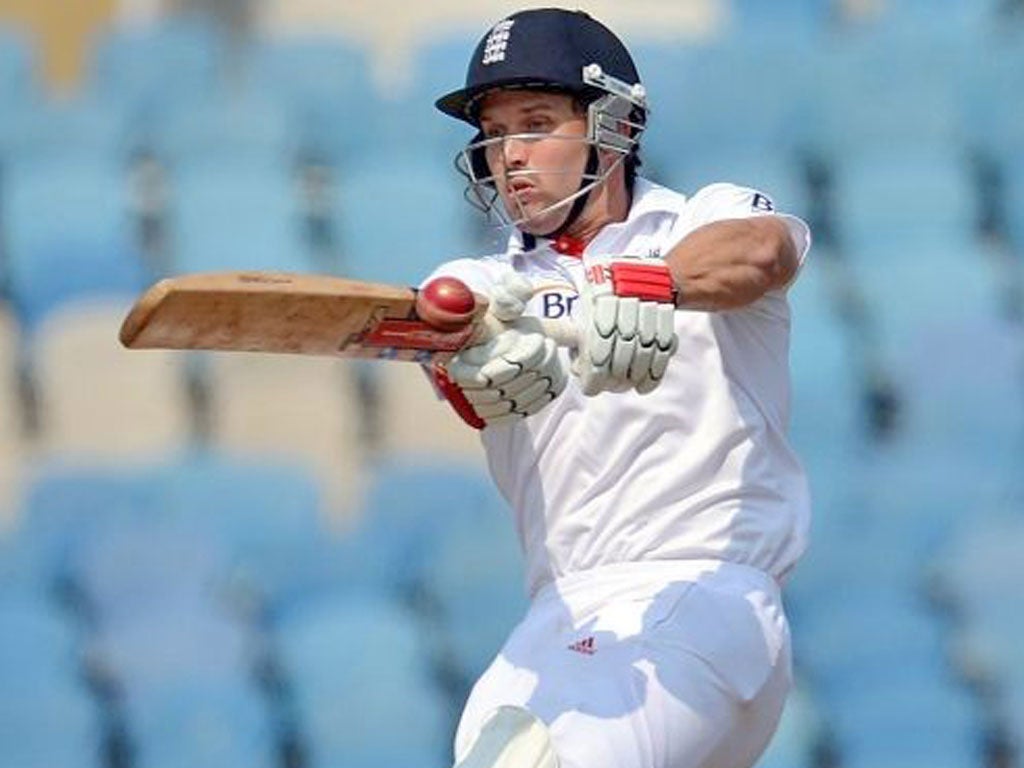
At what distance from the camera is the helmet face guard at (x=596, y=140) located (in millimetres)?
3703

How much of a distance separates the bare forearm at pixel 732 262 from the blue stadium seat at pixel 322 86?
408 cm

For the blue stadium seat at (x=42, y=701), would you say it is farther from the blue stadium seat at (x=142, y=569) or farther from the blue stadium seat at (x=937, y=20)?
the blue stadium seat at (x=937, y=20)

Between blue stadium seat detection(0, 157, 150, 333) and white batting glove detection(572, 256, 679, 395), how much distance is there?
402 centimetres

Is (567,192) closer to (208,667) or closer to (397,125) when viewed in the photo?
(208,667)

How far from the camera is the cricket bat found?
3174 mm

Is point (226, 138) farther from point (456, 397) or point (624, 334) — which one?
point (624, 334)

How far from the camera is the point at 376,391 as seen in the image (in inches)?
275

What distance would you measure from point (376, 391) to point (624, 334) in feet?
12.4

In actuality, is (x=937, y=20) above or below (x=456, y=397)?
above

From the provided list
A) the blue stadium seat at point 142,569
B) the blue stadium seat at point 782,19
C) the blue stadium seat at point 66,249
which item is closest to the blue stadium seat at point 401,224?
the blue stadium seat at point 66,249

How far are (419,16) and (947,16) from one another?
62.8 inches

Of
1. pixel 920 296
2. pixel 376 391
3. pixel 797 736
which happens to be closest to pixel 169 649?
pixel 376 391

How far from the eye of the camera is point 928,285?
726 cm

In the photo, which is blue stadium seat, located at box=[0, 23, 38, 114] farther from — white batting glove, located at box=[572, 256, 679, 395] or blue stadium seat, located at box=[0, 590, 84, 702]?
white batting glove, located at box=[572, 256, 679, 395]
